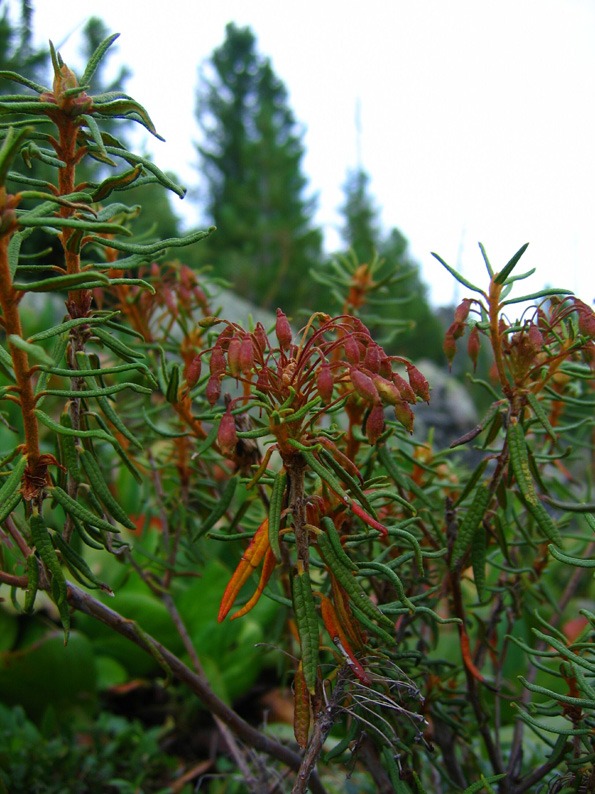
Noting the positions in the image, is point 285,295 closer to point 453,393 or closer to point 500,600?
point 453,393

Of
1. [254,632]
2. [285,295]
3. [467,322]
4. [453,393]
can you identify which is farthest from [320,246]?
[467,322]

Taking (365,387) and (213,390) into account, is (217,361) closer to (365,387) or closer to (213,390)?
(213,390)

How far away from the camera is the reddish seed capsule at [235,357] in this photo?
1.82ft

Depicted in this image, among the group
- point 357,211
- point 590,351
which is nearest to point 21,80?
point 590,351

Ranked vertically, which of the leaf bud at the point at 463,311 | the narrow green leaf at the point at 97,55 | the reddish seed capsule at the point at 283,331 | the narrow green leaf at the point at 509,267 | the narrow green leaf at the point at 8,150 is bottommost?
the reddish seed capsule at the point at 283,331

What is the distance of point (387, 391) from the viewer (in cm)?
55

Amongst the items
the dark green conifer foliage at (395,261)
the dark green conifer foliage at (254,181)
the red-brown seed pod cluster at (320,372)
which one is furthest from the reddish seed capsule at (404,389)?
the dark green conifer foliage at (254,181)

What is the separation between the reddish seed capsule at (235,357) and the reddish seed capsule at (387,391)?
4.8 inches

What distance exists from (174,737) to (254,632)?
1.06ft

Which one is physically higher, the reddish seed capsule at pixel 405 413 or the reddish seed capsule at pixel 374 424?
the reddish seed capsule at pixel 405 413

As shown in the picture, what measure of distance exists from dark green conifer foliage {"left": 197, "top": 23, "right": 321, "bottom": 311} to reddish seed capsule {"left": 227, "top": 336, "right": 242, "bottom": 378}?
6309mm

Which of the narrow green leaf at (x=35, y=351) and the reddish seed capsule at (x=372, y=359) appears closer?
the narrow green leaf at (x=35, y=351)

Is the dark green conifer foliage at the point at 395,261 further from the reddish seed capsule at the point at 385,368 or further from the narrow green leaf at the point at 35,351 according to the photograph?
the narrow green leaf at the point at 35,351

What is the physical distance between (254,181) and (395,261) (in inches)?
233
